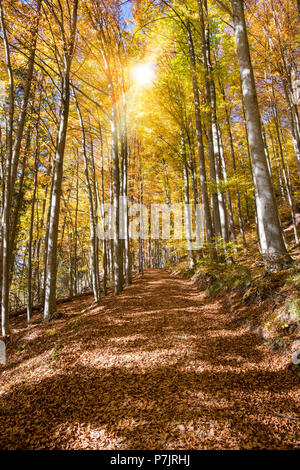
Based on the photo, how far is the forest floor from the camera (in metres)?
1.86

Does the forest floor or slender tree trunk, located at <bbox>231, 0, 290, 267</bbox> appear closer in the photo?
the forest floor

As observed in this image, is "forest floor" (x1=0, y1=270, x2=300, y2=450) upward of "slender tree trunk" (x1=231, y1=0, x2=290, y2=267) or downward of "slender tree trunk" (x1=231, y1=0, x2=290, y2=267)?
downward

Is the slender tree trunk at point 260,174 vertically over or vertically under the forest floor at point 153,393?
over

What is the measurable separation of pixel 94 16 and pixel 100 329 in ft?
35.2

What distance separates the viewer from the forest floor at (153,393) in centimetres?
186

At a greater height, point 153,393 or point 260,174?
point 260,174

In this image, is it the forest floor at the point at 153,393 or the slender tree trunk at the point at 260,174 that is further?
the slender tree trunk at the point at 260,174

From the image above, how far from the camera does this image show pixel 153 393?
2395 mm

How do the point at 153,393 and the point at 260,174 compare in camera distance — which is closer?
the point at 153,393

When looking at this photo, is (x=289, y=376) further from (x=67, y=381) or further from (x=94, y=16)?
(x=94, y=16)

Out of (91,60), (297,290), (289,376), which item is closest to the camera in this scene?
(289,376)

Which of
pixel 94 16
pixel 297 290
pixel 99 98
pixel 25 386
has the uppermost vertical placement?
pixel 94 16

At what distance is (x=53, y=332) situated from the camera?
499 cm
